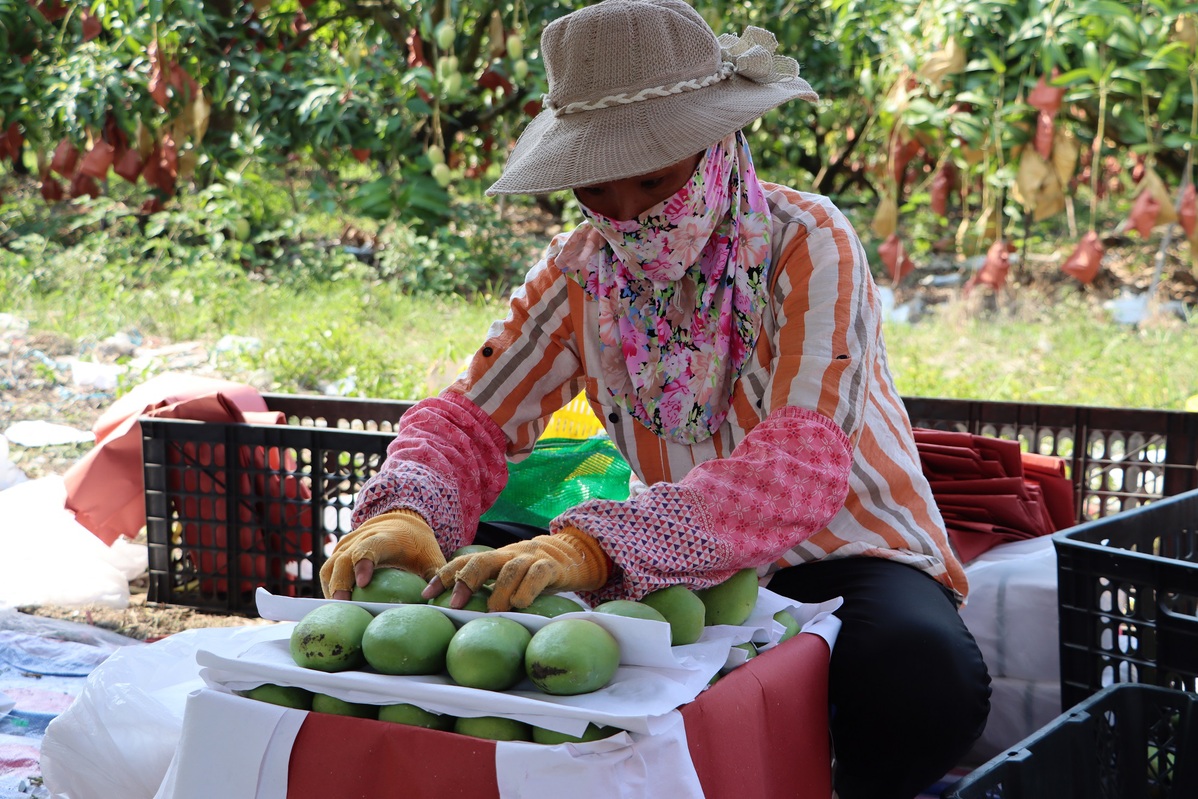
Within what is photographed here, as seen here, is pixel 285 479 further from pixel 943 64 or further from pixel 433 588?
pixel 943 64

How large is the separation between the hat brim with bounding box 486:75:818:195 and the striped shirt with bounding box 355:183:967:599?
0.21 meters

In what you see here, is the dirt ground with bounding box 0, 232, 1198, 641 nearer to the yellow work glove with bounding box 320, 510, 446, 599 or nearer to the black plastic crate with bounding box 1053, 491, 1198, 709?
the yellow work glove with bounding box 320, 510, 446, 599

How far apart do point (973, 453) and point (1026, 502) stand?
15cm

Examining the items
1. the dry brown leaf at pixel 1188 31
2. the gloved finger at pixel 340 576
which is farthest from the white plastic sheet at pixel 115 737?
the dry brown leaf at pixel 1188 31

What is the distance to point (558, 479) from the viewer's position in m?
2.15

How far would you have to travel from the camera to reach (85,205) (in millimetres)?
6422

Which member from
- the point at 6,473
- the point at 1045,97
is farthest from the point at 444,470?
the point at 1045,97

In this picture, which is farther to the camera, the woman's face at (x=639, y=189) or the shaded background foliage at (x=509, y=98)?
the shaded background foliage at (x=509, y=98)

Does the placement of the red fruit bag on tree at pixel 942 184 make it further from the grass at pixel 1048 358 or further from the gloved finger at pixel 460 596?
the gloved finger at pixel 460 596

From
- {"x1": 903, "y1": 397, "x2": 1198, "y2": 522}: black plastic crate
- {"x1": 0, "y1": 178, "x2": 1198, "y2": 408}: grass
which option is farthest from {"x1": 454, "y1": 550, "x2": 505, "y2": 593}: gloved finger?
{"x1": 0, "y1": 178, "x2": 1198, "y2": 408}: grass

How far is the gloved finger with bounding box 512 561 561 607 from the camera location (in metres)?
1.17

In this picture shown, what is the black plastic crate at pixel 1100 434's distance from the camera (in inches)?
93.4

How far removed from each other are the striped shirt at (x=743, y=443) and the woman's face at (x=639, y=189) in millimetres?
213

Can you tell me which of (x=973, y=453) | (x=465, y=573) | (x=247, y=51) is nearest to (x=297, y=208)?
(x=247, y=51)
